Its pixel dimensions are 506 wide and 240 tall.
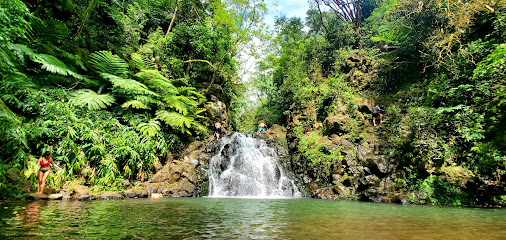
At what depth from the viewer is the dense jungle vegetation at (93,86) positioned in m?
6.27

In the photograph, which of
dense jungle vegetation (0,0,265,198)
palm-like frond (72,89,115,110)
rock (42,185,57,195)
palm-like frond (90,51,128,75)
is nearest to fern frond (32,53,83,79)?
dense jungle vegetation (0,0,265,198)

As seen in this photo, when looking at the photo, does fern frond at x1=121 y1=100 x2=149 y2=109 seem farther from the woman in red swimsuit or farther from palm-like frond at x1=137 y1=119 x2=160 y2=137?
the woman in red swimsuit

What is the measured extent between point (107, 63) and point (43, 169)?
494 cm

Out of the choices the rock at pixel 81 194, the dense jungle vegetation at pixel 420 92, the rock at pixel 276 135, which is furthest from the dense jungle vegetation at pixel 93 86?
the dense jungle vegetation at pixel 420 92

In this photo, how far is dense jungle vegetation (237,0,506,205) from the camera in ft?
24.3

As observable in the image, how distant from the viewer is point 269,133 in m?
15.1

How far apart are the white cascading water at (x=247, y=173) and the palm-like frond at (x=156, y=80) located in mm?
4090

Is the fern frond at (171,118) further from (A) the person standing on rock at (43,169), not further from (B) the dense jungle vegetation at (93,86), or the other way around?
(A) the person standing on rock at (43,169)

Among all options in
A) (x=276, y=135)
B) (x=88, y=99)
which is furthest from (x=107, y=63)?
(x=276, y=135)

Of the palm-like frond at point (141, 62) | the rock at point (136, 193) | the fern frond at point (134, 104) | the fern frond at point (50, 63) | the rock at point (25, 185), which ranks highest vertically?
the palm-like frond at point (141, 62)

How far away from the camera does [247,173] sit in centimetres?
1109

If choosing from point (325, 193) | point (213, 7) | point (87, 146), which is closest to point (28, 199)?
point (87, 146)

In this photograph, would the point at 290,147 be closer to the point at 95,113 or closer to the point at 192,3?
the point at 95,113

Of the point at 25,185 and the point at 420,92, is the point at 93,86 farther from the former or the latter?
the point at 420,92
